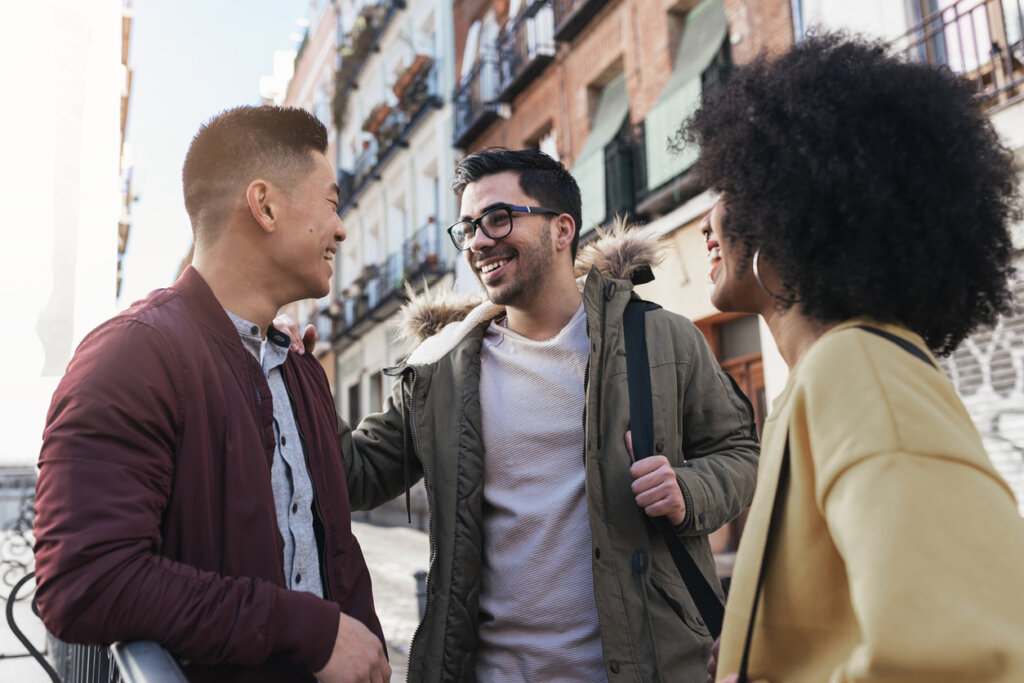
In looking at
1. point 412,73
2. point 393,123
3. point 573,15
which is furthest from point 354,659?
point 393,123

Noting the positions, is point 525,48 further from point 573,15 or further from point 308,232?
point 308,232

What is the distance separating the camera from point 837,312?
4.56 ft

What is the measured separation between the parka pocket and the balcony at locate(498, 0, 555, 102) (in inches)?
505

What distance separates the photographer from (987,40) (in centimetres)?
761

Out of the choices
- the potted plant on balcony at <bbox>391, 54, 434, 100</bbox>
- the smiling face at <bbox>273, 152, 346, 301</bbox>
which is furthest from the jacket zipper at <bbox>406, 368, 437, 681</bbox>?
the potted plant on balcony at <bbox>391, 54, 434, 100</bbox>

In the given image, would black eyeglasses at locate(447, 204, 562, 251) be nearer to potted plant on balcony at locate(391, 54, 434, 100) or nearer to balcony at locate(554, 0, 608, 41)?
balcony at locate(554, 0, 608, 41)

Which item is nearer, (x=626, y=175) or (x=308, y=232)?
(x=308, y=232)

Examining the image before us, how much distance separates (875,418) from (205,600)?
1.13 m

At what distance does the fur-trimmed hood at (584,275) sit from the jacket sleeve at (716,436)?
11.5 inches

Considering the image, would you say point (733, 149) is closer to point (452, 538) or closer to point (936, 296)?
point (936, 296)

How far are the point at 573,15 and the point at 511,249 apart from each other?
1130 centimetres

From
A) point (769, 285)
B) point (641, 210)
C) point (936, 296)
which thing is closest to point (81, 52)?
point (769, 285)

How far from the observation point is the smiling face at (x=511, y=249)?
111 inches

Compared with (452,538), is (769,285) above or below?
above
